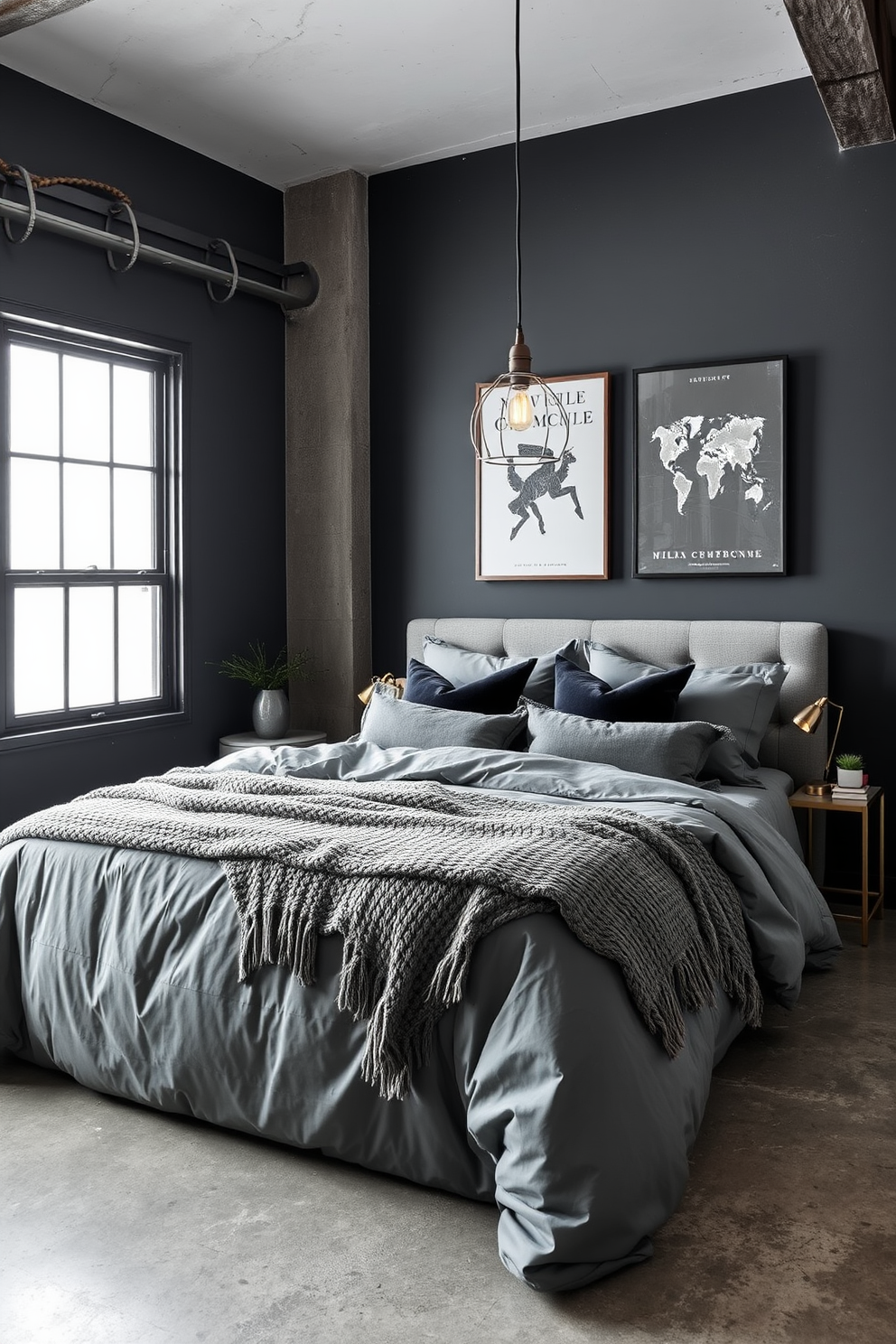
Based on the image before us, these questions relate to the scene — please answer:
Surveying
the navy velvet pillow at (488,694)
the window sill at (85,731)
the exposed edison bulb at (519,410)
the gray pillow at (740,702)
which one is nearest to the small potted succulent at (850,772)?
the gray pillow at (740,702)

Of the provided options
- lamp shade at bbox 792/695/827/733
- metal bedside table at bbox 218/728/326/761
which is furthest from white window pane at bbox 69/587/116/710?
lamp shade at bbox 792/695/827/733

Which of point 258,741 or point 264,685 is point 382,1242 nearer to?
point 258,741

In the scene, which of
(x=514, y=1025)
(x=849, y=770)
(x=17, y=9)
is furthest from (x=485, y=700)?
(x=17, y=9)

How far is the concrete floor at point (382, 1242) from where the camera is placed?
1982 millimetres

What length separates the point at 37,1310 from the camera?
2.02 meters

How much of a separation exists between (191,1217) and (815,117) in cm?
427

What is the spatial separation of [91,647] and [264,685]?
0.82 metres

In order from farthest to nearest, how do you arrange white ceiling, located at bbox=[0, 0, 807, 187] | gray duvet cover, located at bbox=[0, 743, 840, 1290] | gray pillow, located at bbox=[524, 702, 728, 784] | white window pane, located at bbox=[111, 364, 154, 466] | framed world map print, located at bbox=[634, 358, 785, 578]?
1. white window pane, located at bbox=[111, 364, 154, 466]
2. framed world map print, located at bbox=[634, 358, 785, 578]
3. white ceiling, located at bbox=[0, 0, 807, 187]
4. gray pillow, located at bbox=[524, 702, 728, 784]
5. gray duvet cover, located at bbox=[0, 743, 840, 1290]

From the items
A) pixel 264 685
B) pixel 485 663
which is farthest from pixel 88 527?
pixel 485 663

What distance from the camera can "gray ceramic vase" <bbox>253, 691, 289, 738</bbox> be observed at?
5055 millimetres

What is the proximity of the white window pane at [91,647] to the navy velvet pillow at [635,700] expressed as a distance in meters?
1.95

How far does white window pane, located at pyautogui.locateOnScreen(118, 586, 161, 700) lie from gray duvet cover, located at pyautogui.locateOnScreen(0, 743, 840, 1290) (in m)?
1.74

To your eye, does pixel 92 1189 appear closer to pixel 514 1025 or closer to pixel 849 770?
pixel 514 1025

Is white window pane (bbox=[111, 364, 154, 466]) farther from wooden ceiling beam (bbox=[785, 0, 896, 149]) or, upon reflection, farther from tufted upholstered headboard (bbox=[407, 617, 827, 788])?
wooden ceiling beam (bbox=[785, 0, 896, 149])
